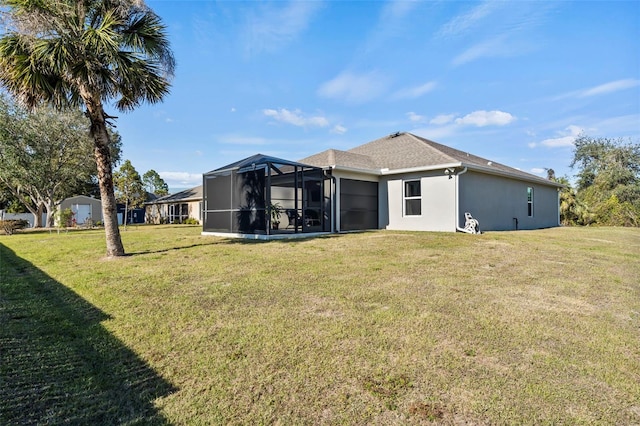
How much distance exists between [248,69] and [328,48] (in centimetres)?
333

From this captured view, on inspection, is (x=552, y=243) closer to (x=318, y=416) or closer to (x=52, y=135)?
(x=318, y=416)

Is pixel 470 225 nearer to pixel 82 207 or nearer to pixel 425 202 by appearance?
pixel 425 202

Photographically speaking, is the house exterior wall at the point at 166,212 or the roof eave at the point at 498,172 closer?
the roof eave at the point at 498,172

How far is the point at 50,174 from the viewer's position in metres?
23.9

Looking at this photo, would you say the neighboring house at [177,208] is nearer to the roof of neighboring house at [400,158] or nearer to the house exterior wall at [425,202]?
the roof of neighboring house at [400,158]

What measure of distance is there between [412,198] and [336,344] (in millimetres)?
11910

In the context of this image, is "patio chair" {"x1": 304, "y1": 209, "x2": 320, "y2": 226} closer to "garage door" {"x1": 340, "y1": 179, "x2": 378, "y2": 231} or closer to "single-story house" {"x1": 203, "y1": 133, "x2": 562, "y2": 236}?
"single-story house" {"x1": 203, "y1": 133, "x2": 562, "y2": 236}

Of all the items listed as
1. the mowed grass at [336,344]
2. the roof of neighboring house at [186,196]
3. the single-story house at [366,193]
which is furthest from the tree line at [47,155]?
the mowed grass at [336,344]

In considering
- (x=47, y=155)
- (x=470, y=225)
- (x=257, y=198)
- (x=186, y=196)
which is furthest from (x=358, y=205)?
(x=47, y=155)

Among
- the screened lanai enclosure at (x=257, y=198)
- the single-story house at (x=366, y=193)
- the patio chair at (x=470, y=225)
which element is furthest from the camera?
the patio chair at (x=470, y=225)

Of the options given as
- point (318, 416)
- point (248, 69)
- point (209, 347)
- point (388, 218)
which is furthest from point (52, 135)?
point (318, 416)

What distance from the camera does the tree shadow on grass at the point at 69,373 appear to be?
7.32ft

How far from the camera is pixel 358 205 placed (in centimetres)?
1466

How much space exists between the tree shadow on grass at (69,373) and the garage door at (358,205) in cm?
1053
